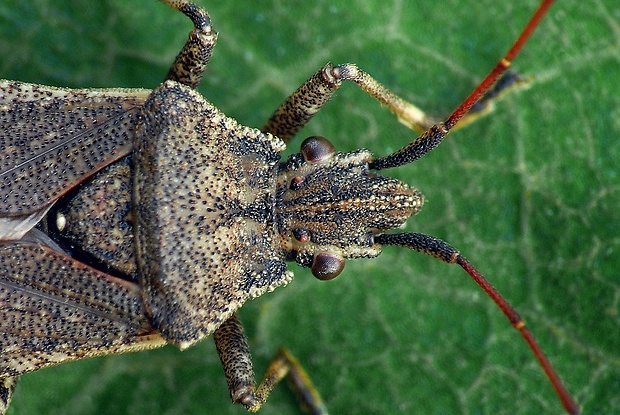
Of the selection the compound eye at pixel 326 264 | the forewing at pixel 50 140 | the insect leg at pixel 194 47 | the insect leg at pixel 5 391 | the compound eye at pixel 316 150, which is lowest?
the insect leg at pixel 5 391

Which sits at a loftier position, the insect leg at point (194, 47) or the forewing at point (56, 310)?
the insect leg at point (194, 47)

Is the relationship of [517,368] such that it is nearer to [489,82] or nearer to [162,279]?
[489,82]

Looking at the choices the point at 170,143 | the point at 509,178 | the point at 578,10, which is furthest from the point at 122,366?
the point at 578,10

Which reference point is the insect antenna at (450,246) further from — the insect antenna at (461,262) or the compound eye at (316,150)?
the compound eye at (316,150)

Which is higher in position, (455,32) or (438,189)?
(455,32)

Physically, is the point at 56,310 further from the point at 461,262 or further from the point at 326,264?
the point at 461,262

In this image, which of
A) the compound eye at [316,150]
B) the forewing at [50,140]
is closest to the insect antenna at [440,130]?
the compound eye at [316,150]

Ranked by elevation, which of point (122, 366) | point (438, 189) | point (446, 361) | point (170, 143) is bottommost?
point (122, 366)
